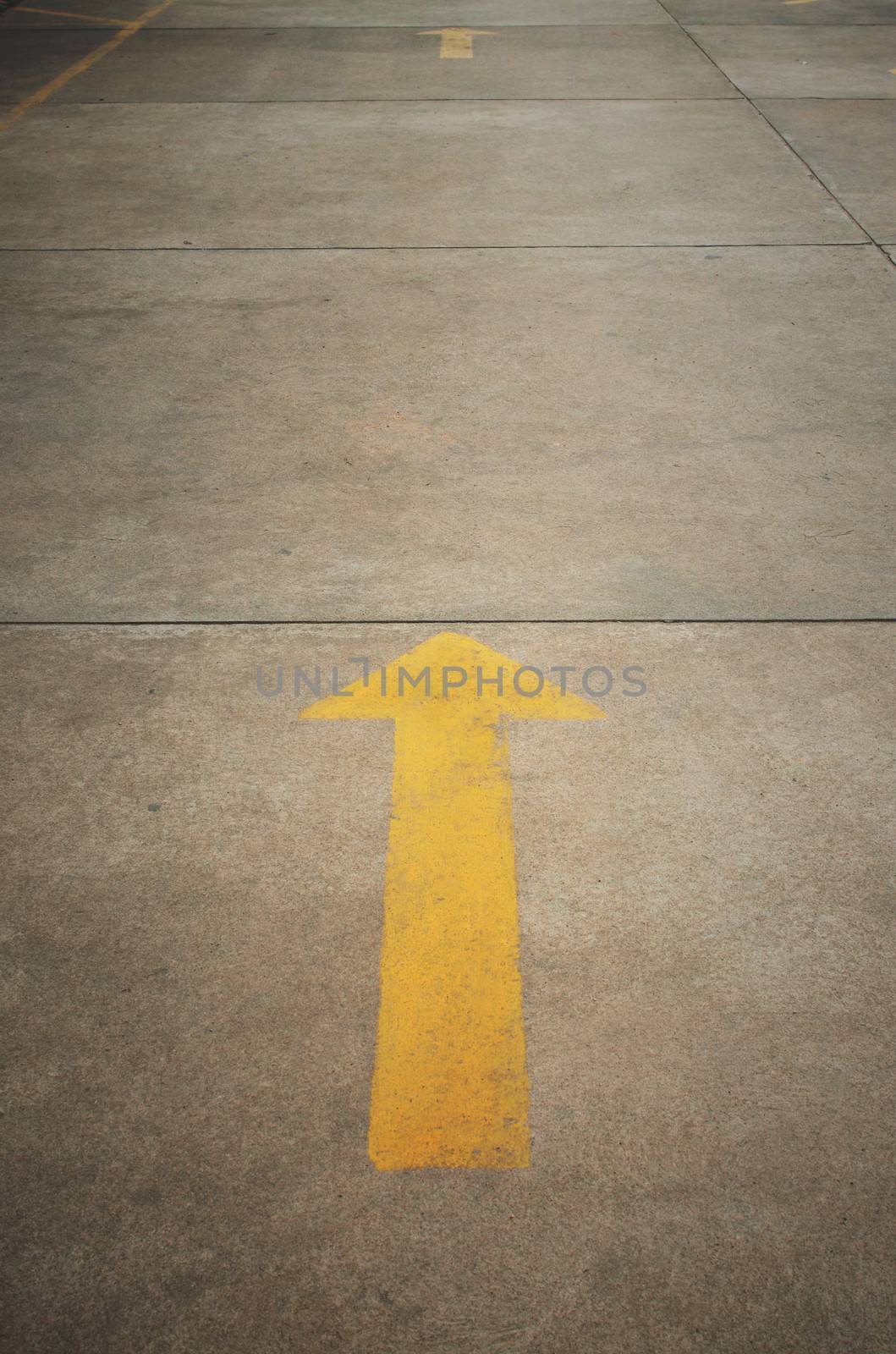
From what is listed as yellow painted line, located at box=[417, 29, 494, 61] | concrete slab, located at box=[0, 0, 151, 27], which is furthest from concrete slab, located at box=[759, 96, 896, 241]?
concrete slab, located at box=[0, 0, 151, 27]

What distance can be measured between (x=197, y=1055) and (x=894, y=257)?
504 centimetres

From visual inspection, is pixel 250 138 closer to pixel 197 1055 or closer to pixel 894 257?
pixel 894 257

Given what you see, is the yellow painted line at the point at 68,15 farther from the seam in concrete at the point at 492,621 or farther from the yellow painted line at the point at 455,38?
the seam in concrete at the point at 492,621

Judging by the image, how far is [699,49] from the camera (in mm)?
9500

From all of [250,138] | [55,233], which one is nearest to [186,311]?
[55,233]

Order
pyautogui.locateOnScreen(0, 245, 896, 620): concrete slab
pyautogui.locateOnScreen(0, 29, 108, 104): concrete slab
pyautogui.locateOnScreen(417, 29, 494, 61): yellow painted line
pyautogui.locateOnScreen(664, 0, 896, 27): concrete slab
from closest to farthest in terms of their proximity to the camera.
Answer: pyautogui.locateOnScreen(0, 245, 896, 620): concrete slab
pyautogui.locateOnScreen(0, 29, 108, 104): concrete slab
pyautogui.locateOnScreen(417, 29, 494, 61): yellow painted line
pyautogui.locateOnScreen(664, 0, 896, 27): concrete slab

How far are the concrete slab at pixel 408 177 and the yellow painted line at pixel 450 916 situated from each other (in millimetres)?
3470

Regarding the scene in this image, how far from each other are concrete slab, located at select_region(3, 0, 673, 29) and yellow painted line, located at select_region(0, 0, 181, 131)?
128 millimetres

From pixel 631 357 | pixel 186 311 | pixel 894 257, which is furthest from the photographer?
pixel 894 257

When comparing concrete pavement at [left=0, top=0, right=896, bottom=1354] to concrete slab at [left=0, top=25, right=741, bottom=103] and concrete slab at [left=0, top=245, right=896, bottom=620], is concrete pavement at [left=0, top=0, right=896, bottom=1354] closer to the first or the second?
concrete slab at [left=0, top=245, right=896, bottom=620]

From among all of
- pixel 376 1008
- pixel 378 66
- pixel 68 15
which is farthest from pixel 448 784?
pixel 68 15

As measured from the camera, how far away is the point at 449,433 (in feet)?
13.3

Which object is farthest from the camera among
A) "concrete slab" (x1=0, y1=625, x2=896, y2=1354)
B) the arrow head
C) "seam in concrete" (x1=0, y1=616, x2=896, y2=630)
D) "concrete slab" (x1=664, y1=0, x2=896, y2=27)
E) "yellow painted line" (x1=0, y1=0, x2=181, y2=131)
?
"concrete slab" (x1=664, y1=0, x2=896, y2=27)

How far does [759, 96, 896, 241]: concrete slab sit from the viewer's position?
6.00 meters
